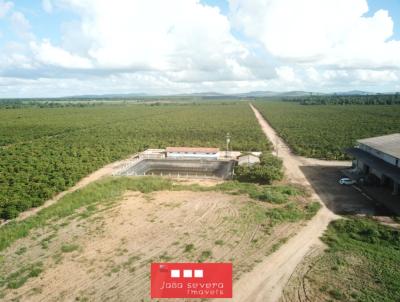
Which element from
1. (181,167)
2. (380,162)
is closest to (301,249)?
(380,162)

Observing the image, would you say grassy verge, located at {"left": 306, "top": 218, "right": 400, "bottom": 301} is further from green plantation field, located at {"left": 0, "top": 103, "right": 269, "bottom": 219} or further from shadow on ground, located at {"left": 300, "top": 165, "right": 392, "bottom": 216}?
green plantation field, located at {"left": 0, "top": 103, "right": 269, "bottom": 219}

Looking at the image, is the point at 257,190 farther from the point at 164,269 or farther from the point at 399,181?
the point at 164,269

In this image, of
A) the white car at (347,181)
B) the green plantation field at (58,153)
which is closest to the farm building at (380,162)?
the white car at (347,181)

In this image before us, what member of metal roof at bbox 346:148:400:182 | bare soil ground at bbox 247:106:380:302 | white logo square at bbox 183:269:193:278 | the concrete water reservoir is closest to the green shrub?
bare soil ground at bbox 247:106:380:302

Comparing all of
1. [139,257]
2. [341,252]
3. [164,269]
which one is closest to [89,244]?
[139,257]

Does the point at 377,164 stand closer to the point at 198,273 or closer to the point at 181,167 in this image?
the point at 181,167

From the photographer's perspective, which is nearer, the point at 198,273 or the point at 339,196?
the point at 198,273

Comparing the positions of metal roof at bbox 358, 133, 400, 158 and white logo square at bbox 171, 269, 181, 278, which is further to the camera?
metal roof at bbox 358, 133, 400, 158

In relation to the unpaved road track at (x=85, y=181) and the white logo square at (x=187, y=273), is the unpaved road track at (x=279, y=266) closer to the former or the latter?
the white logo square at (x=187, y=273)
